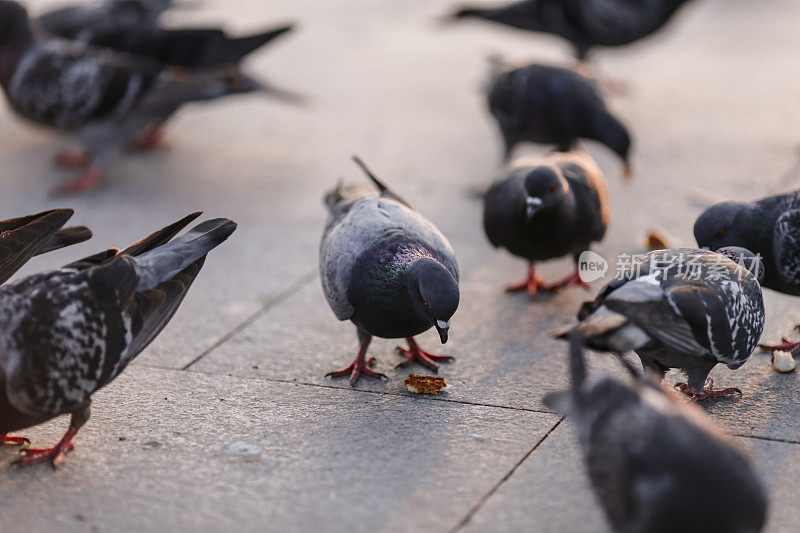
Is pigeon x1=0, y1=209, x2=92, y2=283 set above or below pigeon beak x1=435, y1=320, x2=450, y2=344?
above

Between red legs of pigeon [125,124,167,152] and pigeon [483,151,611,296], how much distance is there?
12.3 feet

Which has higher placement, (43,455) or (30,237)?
(30,237)

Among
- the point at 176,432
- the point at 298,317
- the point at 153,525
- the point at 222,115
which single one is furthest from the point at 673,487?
the point at 222,115

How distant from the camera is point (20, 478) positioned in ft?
11.0

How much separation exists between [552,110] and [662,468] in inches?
166

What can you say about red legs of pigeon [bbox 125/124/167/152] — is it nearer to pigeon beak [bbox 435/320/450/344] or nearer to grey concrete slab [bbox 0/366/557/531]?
grey concrete slab [bbox 0/366/557/531]

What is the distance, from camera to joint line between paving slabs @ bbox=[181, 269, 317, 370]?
4512 mm

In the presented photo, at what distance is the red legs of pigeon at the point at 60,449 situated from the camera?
3.43 m

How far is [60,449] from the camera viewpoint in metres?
3.45

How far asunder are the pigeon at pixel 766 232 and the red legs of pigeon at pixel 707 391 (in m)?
0.54

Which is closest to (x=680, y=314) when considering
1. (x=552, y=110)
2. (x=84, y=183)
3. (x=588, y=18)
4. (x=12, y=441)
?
(x=12, y=441)

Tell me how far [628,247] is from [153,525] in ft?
11.9

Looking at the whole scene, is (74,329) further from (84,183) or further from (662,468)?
(84,183)

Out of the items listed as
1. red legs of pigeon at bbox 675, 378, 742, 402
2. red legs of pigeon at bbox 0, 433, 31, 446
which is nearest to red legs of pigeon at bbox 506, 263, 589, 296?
red legs of pigeon at bbox 675, 378, 742, 402
